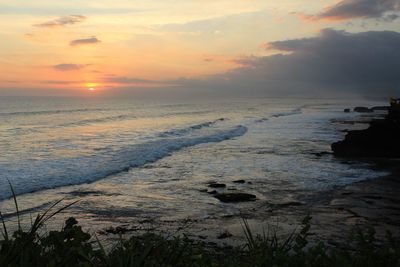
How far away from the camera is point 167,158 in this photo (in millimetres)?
26781

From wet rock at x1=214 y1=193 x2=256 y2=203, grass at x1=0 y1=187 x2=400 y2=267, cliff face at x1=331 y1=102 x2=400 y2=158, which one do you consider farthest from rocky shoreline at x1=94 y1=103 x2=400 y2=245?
cliff face at x1=331 y1=102 x2=400 y2=158

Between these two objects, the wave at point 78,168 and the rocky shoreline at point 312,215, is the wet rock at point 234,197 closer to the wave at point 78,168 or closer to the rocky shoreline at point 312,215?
the rocky shoreline at point 312,215

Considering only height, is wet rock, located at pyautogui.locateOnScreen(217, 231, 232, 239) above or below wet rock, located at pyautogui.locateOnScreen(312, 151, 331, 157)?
above

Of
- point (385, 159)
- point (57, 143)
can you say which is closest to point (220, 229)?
point (385, 159)

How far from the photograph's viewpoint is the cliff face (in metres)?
26.3

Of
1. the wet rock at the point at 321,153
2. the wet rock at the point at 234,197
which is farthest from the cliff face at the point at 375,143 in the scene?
the wet rock at the point at 234,197

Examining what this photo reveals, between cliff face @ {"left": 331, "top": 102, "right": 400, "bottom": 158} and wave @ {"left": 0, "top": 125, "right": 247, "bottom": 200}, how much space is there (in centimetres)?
1141

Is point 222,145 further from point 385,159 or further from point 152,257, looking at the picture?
point 152,257

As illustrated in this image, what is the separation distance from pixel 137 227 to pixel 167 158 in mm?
15423

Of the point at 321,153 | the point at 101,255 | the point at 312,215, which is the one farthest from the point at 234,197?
the point at 321,153

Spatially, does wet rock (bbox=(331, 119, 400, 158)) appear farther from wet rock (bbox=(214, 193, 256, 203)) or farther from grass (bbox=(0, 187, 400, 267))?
grass (bbox=(0, 187, 400, 267))

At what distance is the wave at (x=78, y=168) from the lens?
17891 mm

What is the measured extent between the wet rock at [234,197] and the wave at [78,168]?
6694mm

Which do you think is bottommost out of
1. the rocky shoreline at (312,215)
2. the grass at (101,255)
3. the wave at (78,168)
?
the rocky shoreline at (312,215)
